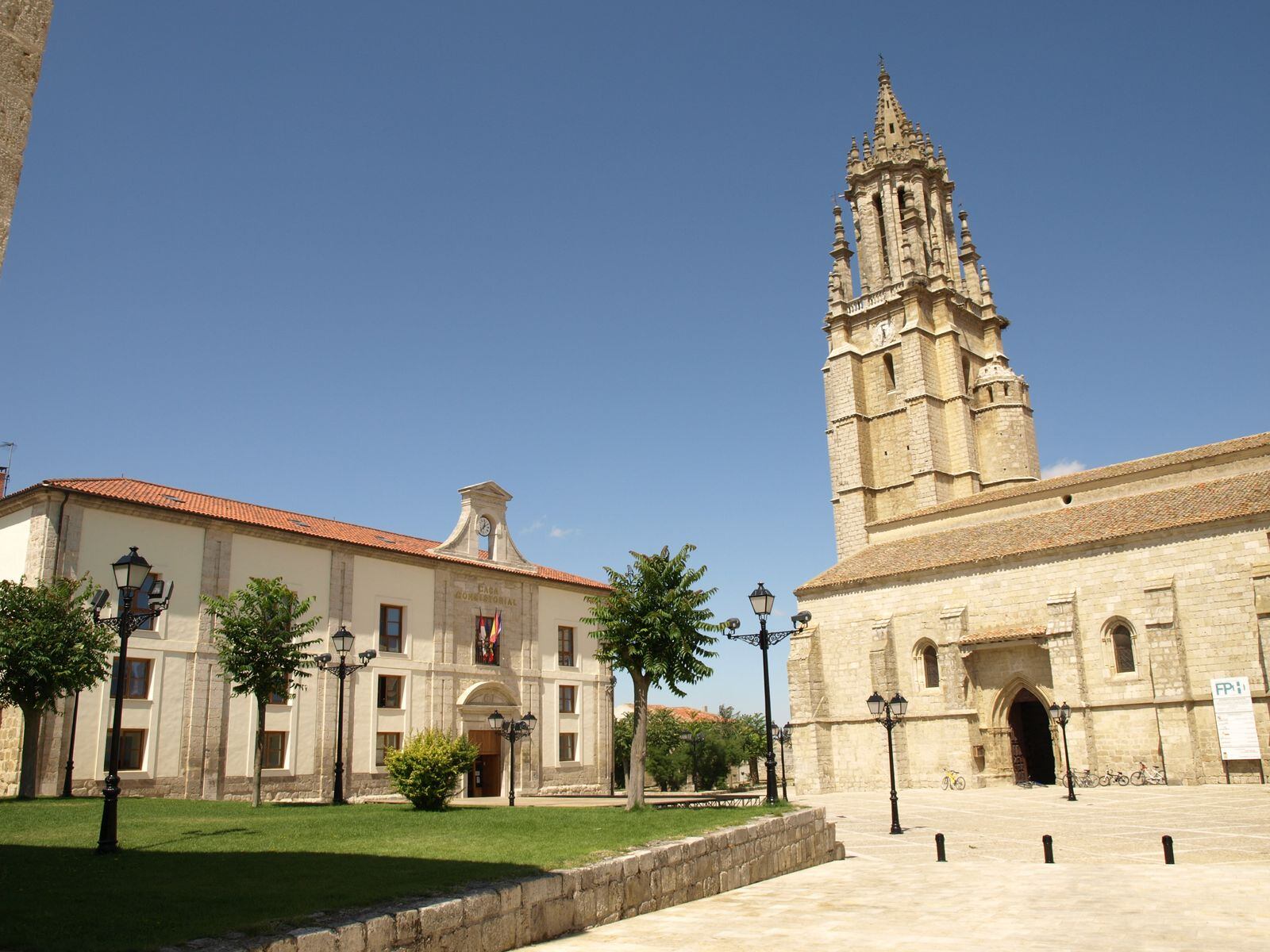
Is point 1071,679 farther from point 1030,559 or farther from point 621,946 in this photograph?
point 621,946

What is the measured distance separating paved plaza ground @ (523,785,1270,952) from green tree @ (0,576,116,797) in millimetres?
16233

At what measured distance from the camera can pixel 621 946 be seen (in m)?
8.16

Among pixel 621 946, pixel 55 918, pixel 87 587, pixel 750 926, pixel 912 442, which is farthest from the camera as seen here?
pixel 912 442

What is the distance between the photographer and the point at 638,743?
808 inches

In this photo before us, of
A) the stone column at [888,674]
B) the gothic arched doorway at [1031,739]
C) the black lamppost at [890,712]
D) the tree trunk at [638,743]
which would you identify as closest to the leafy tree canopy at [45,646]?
the tree trunk at [638,743]

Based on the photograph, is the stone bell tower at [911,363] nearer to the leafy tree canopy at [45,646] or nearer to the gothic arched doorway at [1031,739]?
the gothic arched doorway at [1031,739]

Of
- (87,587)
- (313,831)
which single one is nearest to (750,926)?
(313,831)

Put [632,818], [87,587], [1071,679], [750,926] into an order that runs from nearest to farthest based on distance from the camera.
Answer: [750,926] → [632,818] → [87,587] → [1071,679]

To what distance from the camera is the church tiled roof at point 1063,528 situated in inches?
1131

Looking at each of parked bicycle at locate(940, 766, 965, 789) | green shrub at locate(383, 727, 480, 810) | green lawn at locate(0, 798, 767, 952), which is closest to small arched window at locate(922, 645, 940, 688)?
parked bicycle at locate(940, 766, 965, 789)

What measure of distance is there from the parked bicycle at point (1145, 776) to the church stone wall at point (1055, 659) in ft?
0.82

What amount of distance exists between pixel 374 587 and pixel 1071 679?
22.7 meters

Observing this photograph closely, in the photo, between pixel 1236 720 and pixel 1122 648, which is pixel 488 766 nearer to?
pixel 1122 648

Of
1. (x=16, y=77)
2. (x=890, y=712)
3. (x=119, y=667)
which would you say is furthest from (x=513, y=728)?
(x=16, y=77)
